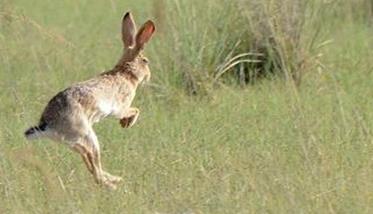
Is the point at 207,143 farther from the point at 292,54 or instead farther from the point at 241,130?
the point at 292,54

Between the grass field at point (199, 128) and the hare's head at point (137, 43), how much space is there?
1.12ft

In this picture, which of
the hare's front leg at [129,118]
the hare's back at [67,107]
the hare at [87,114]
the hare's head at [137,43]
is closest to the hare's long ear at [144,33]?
the hare's head at [137,43]

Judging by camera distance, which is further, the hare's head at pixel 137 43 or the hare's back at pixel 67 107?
the hare's head at pixel 137 43

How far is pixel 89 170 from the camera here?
5.60 m

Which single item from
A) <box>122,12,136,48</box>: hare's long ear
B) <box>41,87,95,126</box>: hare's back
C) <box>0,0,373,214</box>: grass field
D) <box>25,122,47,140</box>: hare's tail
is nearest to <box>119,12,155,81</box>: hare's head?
<box>122,12,136,48</box>: hare's long ear

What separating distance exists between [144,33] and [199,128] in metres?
0.58

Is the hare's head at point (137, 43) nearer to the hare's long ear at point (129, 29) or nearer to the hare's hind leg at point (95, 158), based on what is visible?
the hare's long ear at point (129, 29)

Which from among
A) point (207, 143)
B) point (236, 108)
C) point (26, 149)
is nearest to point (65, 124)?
point (26, 149)

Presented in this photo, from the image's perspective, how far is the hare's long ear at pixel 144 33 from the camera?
6.21m

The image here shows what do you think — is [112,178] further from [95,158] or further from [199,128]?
[199,128]

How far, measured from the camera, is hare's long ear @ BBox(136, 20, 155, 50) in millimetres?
6215

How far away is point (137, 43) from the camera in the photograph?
632 centimetres

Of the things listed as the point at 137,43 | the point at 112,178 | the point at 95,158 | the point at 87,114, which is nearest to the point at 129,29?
the point at 137,43

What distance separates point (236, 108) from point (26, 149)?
57.6 inches
